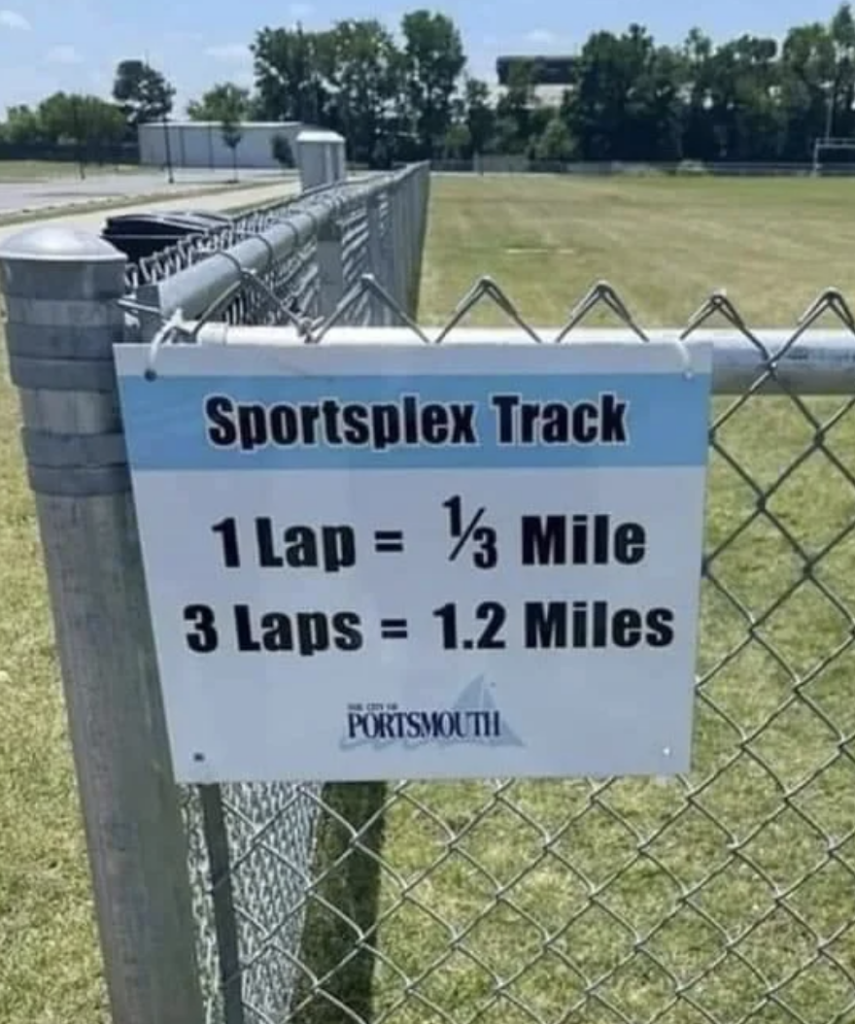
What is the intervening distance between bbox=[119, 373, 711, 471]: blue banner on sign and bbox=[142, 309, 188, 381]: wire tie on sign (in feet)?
0.04

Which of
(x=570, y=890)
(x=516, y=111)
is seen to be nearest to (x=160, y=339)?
(x=570, y=890)

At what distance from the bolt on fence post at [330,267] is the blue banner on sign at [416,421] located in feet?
8.33

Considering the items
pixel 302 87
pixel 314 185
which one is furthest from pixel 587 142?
pixel 314 185

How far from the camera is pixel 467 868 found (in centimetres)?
303

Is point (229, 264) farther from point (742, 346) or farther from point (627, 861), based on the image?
point (627, 861)

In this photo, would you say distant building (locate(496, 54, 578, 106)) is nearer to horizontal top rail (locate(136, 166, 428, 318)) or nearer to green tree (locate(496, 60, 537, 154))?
green tree (locate(496, 60, 537, 154))

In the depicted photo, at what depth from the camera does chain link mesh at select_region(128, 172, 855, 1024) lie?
7.64ft

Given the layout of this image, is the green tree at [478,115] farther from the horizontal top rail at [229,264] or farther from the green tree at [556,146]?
the horizontal top rail at [229,264]

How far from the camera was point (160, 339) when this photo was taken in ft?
3.82

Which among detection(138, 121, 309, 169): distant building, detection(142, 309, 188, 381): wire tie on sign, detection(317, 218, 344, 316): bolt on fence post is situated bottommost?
detection(138, 121, 309, 169): distant building

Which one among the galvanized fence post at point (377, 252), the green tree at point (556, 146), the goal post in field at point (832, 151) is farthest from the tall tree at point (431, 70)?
the galvanized fence post at point (377, 252)

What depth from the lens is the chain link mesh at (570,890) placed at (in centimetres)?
233

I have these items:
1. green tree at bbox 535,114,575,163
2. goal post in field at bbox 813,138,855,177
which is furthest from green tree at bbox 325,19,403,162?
goal post in field at bbox 813,138,855,177

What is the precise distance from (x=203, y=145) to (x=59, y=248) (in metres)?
98.6
